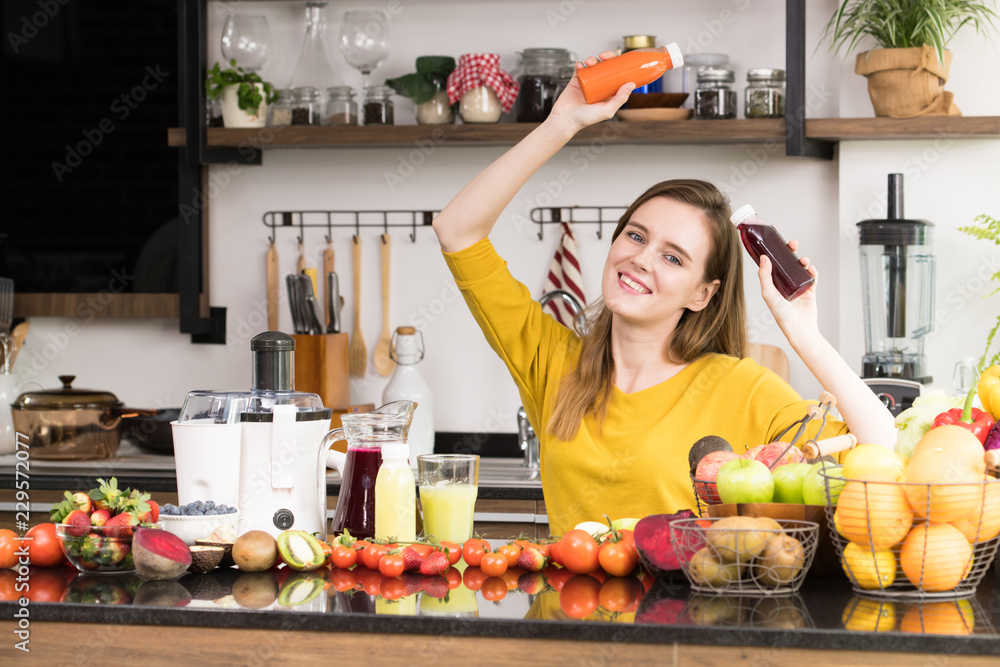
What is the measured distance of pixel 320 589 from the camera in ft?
3.81

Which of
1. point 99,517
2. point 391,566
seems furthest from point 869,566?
point 99,517

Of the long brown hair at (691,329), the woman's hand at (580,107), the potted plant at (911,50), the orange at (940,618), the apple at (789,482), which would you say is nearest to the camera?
the orange at (940,618)

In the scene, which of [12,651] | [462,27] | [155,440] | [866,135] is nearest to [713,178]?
[866,135]

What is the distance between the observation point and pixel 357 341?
124 inches

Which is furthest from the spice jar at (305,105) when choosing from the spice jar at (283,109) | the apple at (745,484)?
the apple at (745,484)

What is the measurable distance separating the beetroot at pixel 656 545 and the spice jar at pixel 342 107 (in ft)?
6.86

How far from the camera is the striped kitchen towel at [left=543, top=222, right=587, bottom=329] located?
9.86ft

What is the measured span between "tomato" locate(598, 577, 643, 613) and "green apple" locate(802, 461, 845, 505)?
0.22m

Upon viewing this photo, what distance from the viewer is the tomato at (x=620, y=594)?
1.07 m

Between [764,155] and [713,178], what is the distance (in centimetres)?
16

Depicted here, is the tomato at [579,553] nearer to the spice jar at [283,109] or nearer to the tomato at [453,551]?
the tomato at [453,551]

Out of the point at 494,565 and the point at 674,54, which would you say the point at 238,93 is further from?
the point at 494,565

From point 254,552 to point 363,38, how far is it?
2053 mm

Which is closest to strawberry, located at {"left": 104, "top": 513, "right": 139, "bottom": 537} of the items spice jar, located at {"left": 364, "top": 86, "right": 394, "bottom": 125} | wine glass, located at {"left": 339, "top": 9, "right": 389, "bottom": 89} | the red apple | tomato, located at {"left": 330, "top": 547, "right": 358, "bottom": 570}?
tomato, located at {"left": 330, "top": 547, "right": 358, "bottom": 570}
